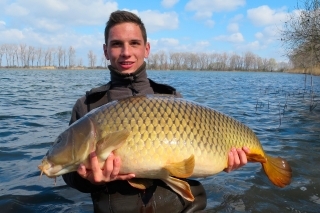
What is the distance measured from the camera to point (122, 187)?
2.61m

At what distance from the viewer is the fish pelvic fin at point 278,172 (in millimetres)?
2820

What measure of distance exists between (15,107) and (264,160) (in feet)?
38.3

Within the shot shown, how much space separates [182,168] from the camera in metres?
2.27

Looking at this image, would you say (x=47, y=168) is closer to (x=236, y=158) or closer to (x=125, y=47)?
(x=125, y=47)

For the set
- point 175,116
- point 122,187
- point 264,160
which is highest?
point 175,116

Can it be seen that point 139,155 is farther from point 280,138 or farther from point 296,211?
point 280,138

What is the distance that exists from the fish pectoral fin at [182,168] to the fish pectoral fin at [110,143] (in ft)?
1.23

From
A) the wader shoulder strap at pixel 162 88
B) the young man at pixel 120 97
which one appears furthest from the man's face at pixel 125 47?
the wader shoulder strap at pixel 162 88

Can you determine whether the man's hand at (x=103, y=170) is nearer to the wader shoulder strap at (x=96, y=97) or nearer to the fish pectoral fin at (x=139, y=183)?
the fish pectoral fin at (x=139, y=183)

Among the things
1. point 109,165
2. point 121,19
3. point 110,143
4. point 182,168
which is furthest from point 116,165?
point 121,19

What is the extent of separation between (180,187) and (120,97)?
3.19ft

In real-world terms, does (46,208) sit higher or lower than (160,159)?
lower

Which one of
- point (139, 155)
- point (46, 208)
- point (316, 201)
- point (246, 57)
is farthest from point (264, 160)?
point (246, 57)

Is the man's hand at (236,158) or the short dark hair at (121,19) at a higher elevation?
the short dark hair at (121,19)
